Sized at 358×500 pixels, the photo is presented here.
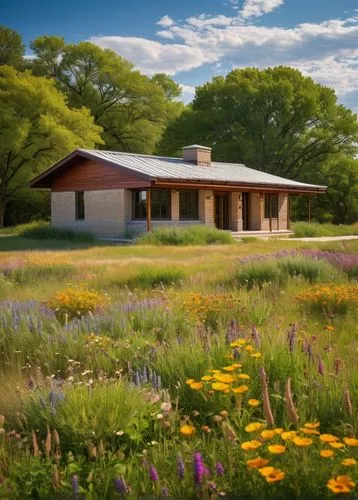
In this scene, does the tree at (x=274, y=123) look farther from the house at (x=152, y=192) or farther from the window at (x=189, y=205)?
the window at (x=189, y=205)

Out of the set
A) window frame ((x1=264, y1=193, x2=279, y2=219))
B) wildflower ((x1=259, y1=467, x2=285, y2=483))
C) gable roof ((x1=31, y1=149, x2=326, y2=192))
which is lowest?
wildflower ((x1=259, y1=467, x2=285, y2=483))

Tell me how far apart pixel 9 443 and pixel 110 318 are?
3.02 m

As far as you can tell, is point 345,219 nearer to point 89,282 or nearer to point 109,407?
point 89,282

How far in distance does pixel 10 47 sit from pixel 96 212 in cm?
2599

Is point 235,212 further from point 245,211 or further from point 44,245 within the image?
point 44,245

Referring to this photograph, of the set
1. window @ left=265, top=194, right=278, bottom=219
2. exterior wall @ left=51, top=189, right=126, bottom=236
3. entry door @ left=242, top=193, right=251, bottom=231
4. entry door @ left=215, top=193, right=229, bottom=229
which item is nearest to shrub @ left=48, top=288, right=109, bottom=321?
exterior wall @ left=51, top=189, right=126, bottom=236

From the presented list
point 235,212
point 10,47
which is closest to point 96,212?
point 235,212

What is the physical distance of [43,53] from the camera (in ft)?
165

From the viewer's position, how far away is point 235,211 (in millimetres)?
34875

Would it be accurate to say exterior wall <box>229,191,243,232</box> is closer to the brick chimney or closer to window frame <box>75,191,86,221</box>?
the brick chimney

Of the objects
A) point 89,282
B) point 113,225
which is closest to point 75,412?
point 89,282

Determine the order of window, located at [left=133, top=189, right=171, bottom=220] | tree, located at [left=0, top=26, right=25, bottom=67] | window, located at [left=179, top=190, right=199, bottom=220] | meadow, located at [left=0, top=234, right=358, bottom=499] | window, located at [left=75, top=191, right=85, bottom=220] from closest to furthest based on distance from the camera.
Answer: meadow, located at [left=0, top=234, right=358, bottom=499] → window, located at [left=133, top=189, right=171, bottom=220] → window, located at [left=179, top=190, right=199, bottom=220] → window, located at [left=75, top=191, right=85, bottom=220] → tree, located at [left=0, top=26, right=25, bottom=67]

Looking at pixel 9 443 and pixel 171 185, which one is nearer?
pixel 9 443

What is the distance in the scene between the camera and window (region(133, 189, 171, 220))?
30.8 meters
